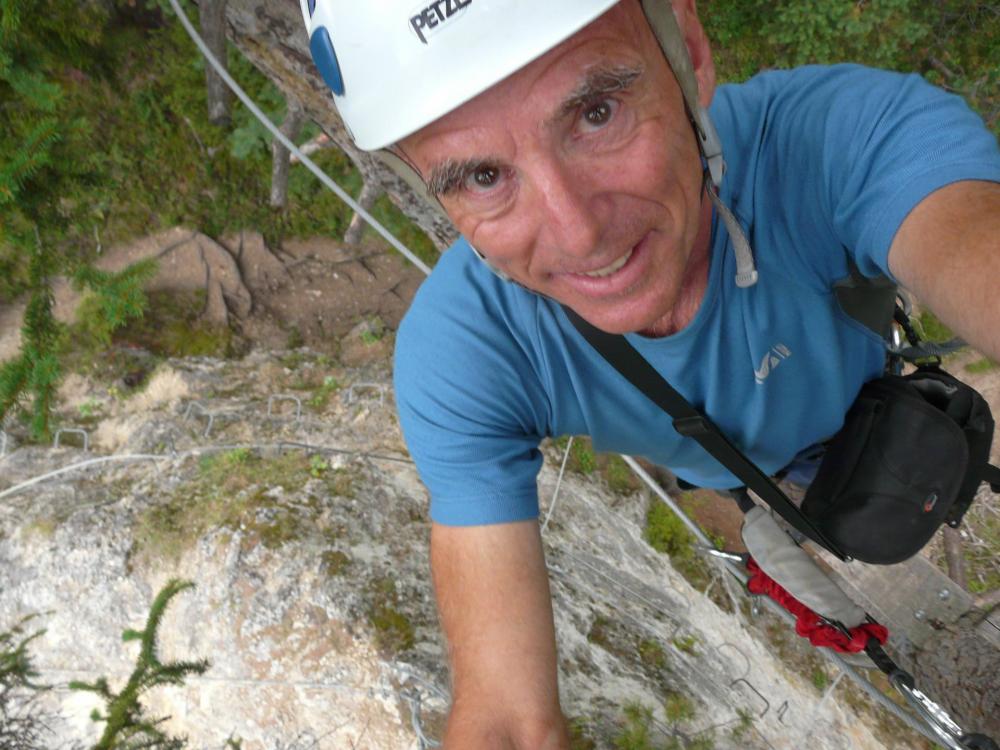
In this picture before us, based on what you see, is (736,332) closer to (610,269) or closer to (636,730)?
(610,269)

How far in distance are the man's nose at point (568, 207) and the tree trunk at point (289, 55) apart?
1.67 m

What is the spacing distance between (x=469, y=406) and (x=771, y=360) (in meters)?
0.77

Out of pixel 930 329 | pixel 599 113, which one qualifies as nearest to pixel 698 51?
pixel 599 113

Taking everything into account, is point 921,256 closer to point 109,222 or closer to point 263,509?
point 263,509

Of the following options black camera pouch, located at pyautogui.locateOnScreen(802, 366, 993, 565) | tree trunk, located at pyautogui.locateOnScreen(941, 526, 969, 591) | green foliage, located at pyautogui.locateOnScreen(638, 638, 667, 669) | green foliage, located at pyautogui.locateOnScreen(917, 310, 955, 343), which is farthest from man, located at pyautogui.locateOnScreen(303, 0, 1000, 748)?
green foliage, located at pyautogui.locateOnScreen(917, 310, 955, 343)

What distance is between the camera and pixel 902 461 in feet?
6.28

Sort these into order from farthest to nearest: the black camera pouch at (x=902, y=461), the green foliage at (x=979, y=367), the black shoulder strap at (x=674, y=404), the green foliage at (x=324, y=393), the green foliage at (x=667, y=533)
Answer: the green foliage at (x=979, y=367) → the green foliage at (x=324, y=393) → the green foliage at (x=667, y=533) → the black camera pouch at (x=902, y=461) → the black shoulder strap at (x=674, y=404)

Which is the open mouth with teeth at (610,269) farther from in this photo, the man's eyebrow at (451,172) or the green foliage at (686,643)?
the green foliage at (686,643)

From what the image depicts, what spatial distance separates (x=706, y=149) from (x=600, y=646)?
1.98m

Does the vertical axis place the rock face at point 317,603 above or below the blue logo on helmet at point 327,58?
below

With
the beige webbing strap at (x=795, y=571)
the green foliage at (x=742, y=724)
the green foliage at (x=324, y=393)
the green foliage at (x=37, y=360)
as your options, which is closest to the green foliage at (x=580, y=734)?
the green foliage at (x=742, y=724)

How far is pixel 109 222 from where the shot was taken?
18.7 ft

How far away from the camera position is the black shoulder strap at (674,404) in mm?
1614

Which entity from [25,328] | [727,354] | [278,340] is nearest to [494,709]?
[727,354]
